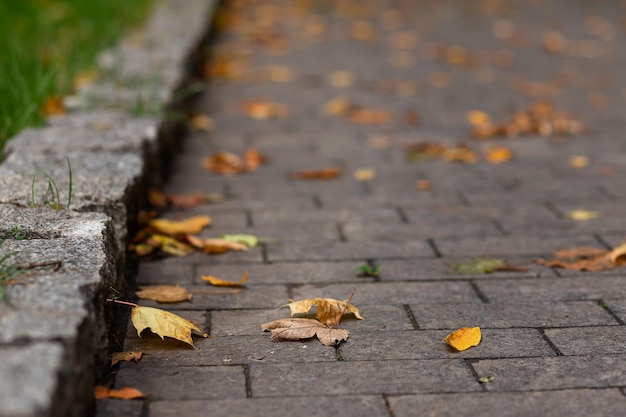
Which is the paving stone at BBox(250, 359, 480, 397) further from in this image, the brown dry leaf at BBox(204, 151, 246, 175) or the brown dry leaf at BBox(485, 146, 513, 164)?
the brown dry leaf at BBox(485, 146, 513, 164)

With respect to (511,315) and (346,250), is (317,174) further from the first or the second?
(511,315)

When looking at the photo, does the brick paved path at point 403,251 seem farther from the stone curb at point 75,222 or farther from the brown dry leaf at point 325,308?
the stone curb at point 75,222

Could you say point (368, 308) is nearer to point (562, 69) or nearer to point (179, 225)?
point (179, 225)

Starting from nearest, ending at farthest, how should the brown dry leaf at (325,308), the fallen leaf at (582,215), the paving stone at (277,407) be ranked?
1. the paving stone at (277,407)
2. the brown dry leaf at (325,308)
3. the fallen leaf at (582,215)

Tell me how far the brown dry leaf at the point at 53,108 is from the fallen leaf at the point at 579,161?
7.62ft

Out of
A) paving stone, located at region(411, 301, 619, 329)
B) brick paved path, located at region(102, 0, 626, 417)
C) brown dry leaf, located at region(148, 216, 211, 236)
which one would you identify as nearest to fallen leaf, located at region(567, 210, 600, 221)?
brick paved path, located at region(102, 0, 626, 417)

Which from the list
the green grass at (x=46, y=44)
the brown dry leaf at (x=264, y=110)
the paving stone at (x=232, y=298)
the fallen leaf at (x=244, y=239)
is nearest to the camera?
the paving stone at (x=232, y=298)

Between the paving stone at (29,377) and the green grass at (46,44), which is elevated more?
the paving stone at (29,377)

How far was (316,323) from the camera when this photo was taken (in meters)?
2.31

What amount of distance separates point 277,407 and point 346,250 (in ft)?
3.64

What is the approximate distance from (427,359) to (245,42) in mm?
5634

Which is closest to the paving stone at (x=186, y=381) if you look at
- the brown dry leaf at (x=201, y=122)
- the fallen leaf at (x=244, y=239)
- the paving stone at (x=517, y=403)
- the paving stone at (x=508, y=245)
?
the paving stone at (x=517, y=403)

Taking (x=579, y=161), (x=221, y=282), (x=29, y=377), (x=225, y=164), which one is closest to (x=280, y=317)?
(x=221, y=282)

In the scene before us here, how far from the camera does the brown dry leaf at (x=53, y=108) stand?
145 inches
